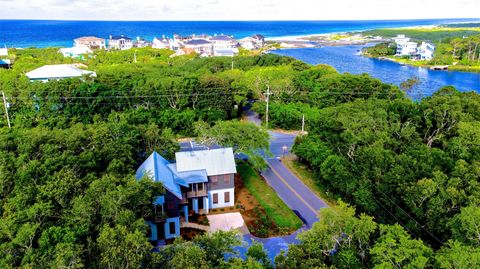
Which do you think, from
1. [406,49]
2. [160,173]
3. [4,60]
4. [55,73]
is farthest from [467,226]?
[406,49]

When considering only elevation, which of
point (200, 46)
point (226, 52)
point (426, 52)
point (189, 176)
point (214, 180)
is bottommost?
point (214, 180)

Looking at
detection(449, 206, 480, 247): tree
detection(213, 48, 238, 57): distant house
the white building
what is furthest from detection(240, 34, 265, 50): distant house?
detection(449, 206, 480, 247): tree

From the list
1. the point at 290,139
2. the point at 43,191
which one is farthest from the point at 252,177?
the point at 43,191

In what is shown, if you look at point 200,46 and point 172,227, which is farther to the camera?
point 200,46

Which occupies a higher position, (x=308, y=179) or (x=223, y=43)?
(x=223, y=43)

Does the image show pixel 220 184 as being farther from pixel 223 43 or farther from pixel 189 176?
pixel 223 43

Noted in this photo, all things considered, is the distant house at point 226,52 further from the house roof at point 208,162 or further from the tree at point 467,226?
the tree at point 467,226

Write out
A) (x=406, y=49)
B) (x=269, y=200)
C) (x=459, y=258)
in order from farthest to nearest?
(x=406, y=49)
(x=269, y=200)
(x=459, y=258)
